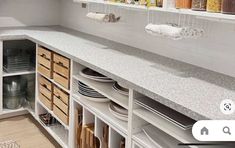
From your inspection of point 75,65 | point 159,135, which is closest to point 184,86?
point 159,135

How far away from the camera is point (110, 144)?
5.90 ft

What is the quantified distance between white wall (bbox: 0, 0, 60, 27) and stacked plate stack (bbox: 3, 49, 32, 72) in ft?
1.30

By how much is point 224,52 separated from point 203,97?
0.48 metres

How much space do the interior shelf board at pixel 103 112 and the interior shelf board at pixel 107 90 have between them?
11 centimetres

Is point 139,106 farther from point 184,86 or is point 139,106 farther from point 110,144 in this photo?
point 110,144

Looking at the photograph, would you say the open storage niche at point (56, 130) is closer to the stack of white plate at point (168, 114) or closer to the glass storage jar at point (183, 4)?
the stack of white plate at point (168, 114)

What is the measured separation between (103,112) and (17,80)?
5.42 feet

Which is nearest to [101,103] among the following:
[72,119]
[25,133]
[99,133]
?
[99,133]

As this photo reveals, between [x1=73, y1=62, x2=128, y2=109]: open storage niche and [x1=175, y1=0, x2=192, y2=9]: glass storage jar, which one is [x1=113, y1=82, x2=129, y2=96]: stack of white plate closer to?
[x1=73, y1=62, x2=128, y2=109]: open storage niche

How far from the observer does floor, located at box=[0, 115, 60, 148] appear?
2.71 meters

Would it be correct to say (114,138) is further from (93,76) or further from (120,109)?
(93,76)
